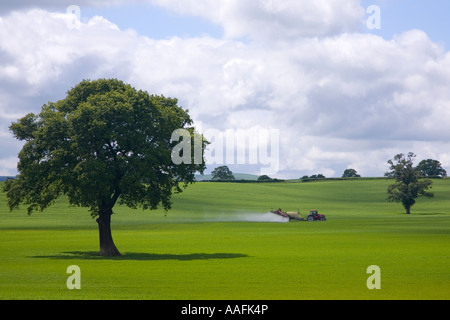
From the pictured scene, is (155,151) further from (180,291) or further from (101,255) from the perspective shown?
(180,291)

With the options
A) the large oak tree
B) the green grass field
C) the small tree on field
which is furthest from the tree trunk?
the small tree on field

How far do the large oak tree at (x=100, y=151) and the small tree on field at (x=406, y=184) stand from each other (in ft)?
368

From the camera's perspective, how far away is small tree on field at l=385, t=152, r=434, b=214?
152500mm

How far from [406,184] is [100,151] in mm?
122243

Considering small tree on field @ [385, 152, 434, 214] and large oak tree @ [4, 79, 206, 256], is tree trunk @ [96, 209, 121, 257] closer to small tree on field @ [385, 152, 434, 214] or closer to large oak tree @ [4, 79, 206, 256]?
large oak tree @ [4, 79, 206, 256]

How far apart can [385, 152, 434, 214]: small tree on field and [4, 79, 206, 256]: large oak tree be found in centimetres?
11232

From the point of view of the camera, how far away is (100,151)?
158ft

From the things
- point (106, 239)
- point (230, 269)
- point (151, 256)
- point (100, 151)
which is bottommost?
point (151, 256)

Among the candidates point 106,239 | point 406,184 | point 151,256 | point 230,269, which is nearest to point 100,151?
point 106,239

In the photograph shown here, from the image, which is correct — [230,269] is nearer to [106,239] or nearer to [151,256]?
[151,256]

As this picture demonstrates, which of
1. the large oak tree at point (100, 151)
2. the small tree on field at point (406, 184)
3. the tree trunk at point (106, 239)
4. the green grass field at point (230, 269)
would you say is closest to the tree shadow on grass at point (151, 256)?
the green grass field at point (230, 269)
